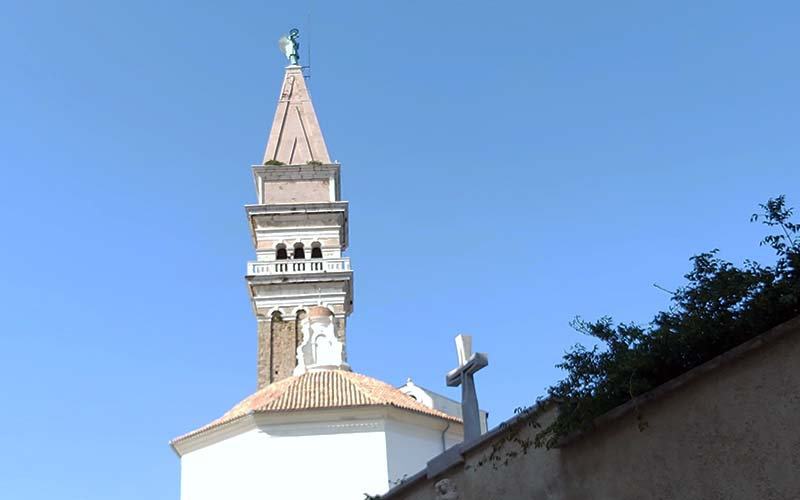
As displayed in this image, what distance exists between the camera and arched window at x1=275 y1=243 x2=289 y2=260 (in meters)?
37.8

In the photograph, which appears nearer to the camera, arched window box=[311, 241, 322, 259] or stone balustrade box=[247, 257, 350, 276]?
stone balustrade box=[247, 257, 350, 276]

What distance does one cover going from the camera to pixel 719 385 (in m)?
5.47

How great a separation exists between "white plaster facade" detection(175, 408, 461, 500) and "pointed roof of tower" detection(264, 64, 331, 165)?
22.0 metres

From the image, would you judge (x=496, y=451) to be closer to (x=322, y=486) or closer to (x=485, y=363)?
(x=485, y=363)

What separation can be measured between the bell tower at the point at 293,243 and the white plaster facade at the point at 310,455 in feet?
40.1

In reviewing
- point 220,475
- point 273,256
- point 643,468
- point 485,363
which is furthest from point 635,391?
point 273,256

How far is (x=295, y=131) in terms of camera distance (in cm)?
4297

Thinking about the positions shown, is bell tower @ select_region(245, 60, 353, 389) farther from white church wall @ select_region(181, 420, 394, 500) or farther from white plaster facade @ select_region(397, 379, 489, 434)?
white church wall @ select_region(181, 420, 394, 500)

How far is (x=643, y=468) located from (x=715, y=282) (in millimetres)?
1380

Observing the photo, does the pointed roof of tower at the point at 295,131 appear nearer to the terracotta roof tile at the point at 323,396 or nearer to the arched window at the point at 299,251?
the arched window at the point at 299,251

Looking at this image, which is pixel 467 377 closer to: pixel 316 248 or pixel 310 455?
pixel 310 455

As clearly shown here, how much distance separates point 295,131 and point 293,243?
7.42 m

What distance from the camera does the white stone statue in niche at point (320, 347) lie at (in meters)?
25.7

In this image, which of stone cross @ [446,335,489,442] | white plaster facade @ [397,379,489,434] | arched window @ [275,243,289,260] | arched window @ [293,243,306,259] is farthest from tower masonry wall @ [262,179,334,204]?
stone cross @ [446,335,489,442]
